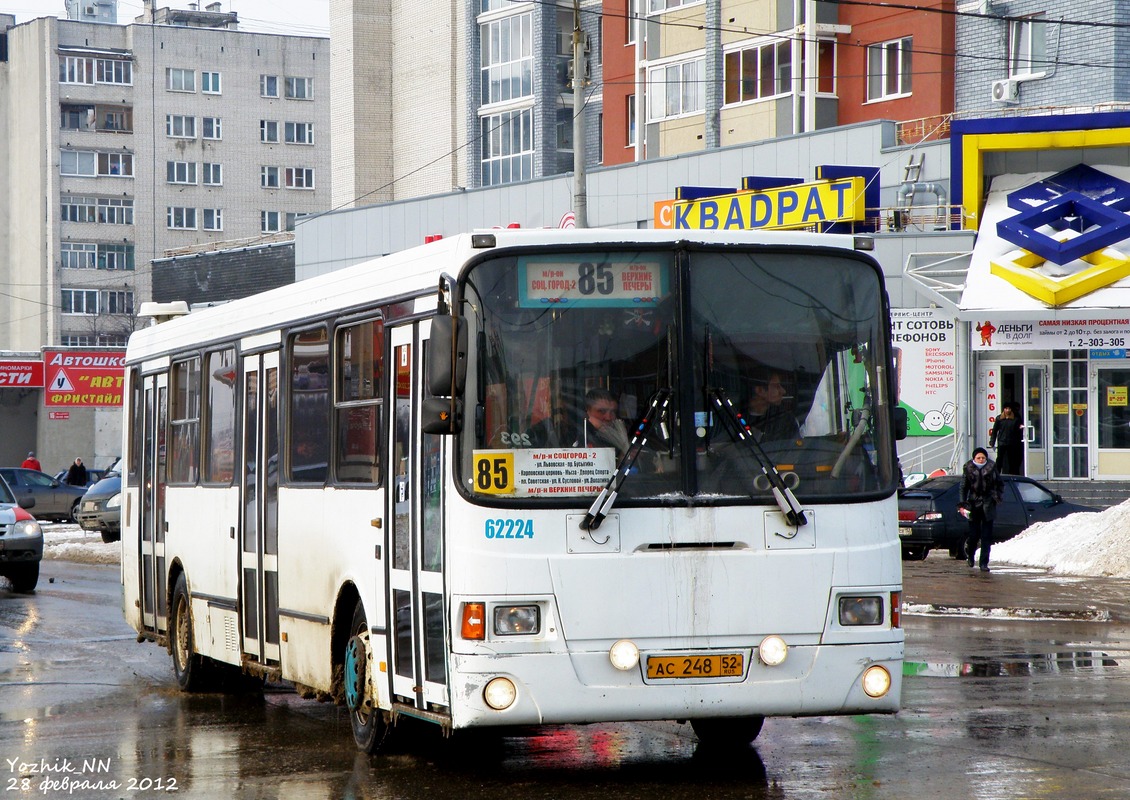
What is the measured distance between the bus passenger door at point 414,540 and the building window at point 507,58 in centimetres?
5180

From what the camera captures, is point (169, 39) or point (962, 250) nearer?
point (962, 250)

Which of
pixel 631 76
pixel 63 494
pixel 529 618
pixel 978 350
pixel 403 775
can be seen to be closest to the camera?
pixel 529 618

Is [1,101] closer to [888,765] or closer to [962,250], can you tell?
[962,250]

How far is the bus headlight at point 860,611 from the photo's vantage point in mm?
7949

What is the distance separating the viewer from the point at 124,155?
9412 centimetres

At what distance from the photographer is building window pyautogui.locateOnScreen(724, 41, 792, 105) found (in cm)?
4500

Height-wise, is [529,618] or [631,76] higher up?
[631,76]

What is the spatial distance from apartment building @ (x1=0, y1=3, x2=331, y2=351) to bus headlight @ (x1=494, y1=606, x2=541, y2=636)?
87.1 metres

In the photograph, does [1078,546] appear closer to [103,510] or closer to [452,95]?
[103,510]

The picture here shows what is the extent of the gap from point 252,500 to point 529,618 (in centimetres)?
383

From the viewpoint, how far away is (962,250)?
1433 inches

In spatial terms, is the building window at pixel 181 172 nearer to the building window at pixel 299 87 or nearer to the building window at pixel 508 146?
A: the building window at pixel 299 87

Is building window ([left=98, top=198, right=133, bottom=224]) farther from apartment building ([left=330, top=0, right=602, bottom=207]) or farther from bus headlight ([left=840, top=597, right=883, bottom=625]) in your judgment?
bus headlight ([left=840, top=597, right=883, bottom=625])

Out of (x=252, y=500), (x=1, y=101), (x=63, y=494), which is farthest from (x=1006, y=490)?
(x=1, y=101)
